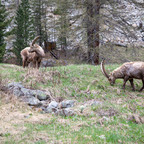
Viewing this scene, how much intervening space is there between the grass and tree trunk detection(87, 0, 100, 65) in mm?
6221

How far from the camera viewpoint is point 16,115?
276 inches

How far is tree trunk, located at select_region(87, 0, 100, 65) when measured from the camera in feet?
56.7

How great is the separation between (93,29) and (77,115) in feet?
41.8

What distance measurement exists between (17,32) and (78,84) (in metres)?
23.7

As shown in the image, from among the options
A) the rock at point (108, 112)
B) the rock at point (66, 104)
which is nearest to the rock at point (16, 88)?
the rock at point (66, 104)

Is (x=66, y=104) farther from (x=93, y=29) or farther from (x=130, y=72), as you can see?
(x=93, y=29)

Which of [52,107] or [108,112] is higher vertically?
[108,112]

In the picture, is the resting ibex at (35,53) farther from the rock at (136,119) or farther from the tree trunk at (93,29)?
the rock at (136,119)

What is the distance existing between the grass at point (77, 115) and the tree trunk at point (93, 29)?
6.22 meters

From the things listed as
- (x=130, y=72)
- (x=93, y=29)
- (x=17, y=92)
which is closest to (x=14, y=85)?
(x=17, y=92)

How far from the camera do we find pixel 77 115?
7047mm

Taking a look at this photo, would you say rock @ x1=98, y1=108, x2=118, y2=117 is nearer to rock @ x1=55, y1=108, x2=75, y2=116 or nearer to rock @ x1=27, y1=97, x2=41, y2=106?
rock @ x1=55, y1=108, x2=75, y2=116

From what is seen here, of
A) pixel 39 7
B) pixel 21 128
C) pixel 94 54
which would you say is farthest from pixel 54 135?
pixel 39 7

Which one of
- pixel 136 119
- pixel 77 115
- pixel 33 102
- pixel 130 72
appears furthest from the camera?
pixel 130 72
